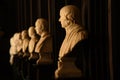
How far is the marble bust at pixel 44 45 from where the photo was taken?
16.1 feet

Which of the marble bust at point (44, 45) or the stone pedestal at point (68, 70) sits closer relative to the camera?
the stone pedestal at point (68, 70)

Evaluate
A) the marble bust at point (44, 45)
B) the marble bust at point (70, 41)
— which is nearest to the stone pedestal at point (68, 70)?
the marble bust at point (70, 41)

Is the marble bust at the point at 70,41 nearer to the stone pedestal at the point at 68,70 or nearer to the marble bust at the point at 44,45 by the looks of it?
the stone pedestal at the point at 68,70

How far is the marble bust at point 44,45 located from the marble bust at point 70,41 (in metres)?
1.16

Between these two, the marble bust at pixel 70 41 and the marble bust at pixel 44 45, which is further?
the marble bust at pixel 44 45

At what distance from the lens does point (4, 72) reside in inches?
410

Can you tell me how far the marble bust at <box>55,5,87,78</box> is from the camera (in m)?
3.63

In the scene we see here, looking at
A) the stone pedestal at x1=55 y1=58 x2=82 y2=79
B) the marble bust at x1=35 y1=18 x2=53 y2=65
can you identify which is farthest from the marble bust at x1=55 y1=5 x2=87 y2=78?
the marble bust at x1=35 y1=18 x2=53 y2=65

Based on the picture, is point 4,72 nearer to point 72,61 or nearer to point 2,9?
point 2,9

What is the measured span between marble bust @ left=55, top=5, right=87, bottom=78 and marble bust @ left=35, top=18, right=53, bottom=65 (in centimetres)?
116

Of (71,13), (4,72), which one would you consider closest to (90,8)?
(71,13)

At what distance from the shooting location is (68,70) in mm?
3715

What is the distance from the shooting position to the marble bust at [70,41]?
363cm

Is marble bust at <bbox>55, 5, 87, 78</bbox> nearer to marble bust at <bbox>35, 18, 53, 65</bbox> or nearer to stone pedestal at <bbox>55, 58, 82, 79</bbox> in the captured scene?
stone pedestal at <bbox>55, 58, 82, 79</bbox>
